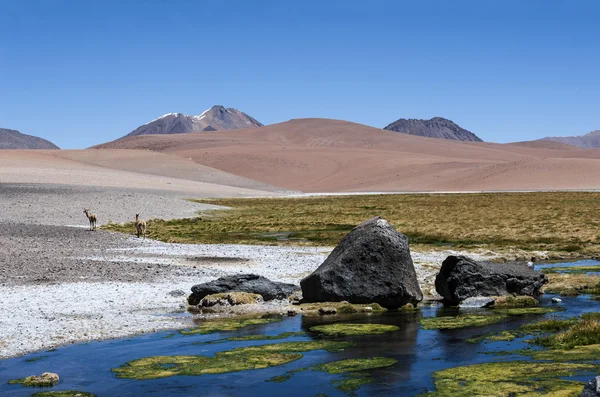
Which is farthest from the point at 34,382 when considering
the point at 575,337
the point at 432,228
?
the point at 432,228

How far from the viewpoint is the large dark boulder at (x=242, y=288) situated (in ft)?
70.7

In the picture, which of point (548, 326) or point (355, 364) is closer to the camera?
point (355, 364)

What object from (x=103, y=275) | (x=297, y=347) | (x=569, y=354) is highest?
(x=103, y=275)

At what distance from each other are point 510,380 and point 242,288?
10.7 metres

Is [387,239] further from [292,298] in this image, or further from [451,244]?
[451,244]

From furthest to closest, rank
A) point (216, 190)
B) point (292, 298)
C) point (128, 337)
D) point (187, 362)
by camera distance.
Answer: point (216, 190) → point (292, 298) → point (128, 337) → point (187, 362)

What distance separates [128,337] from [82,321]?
186 cm

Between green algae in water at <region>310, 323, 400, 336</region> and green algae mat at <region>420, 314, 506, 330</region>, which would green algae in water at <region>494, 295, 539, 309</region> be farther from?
green algae in water at <region>310, 323, 400, 336</region>

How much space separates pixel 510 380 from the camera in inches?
498

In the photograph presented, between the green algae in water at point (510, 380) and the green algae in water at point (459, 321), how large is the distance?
402 cm

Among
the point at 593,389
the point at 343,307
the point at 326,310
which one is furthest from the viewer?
the point at 343,307

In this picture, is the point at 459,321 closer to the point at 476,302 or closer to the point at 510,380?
the point at 476,302

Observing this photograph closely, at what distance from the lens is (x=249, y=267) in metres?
28.9

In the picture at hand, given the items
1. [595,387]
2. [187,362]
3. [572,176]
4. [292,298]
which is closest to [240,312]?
[292,298]
